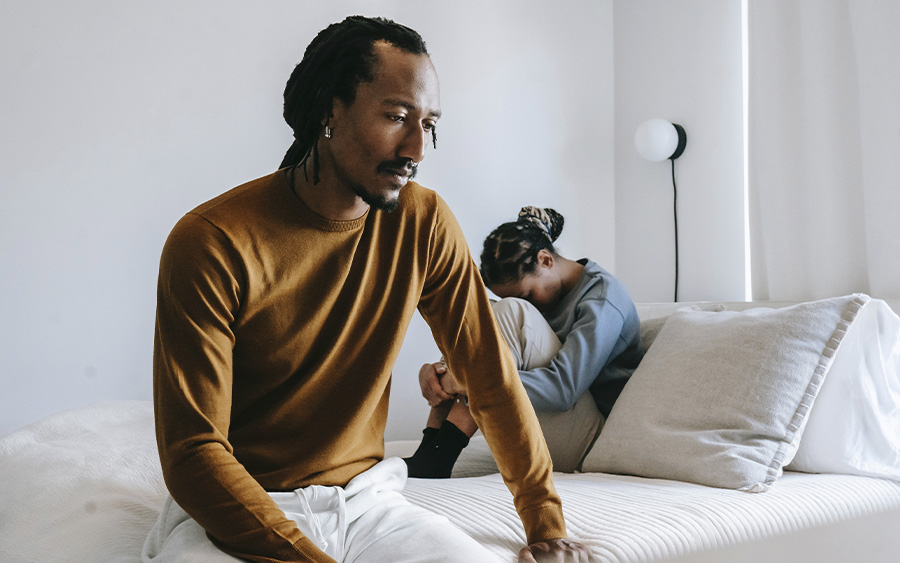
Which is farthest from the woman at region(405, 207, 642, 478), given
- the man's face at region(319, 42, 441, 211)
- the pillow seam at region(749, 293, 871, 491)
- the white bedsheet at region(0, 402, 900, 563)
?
the man's face at region(319, 42, 441, 211)

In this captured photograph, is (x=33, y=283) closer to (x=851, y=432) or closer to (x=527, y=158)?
(x=527, y=158)

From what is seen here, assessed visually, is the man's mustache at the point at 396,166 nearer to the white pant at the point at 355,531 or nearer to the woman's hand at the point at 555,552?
the white pant at the point at 355,531

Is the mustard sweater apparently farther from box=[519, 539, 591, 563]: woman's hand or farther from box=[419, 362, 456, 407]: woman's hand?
box=[419, 362, 456, 407]: woman's hand

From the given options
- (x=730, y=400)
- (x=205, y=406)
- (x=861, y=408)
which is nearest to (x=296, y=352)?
(x=205, y=406)

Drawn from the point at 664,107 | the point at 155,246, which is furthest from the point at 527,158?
the point at 155,246

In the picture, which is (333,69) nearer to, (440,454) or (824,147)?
(440,454)

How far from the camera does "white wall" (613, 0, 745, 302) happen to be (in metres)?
2.56

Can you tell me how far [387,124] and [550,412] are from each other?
97 centimetres

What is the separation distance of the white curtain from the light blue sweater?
65 cm

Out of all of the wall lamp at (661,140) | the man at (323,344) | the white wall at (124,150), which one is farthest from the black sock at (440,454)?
the wall lamp at (661,140)

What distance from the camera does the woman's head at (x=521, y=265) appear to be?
6.66 ft

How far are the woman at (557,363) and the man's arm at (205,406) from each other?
87 cm

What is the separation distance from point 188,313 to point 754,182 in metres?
1.99

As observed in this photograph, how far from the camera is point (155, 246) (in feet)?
7.30
